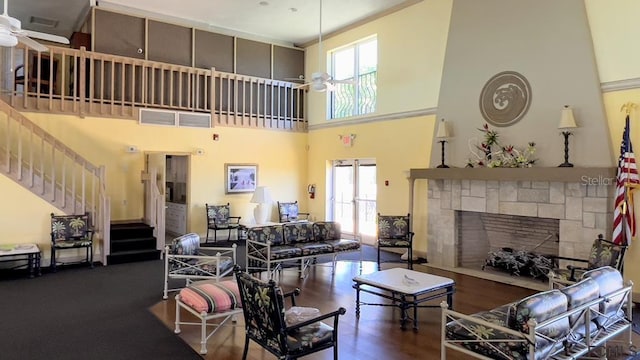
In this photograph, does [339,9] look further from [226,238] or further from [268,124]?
[226,238]

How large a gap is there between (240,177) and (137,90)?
117 inches

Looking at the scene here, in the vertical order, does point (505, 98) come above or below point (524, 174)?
above

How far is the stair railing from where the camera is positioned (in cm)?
695

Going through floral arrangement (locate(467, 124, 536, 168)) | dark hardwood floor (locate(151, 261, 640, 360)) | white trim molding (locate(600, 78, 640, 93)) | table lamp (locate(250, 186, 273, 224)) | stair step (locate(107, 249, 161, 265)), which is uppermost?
white trim molding (locate(600, 78, 640, 93))

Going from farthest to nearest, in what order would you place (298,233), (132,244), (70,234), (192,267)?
(132,244) < (70,234) < (298,233) < (192,267)

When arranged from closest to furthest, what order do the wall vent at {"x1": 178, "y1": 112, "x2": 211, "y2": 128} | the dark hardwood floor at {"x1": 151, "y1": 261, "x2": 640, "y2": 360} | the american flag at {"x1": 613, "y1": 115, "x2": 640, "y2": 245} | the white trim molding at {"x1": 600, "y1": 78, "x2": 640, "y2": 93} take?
the dark hardwood floor at {"x1": 151, "y1": 261, "x2": 640, "y2": 360}, the american flag at {"x1": 613, "y1": 115, "x2": 640, "y2": 245}, the white trim molding at {"x1": 600, "y1": 78, "x2": 640, "y2": 93}, the wall vent at {"x1": 178, "y1": 112, "x2": 211, "y2": 128}

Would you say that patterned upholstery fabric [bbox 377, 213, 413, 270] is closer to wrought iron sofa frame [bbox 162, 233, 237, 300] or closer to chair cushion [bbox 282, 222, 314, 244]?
chair cushion [bbox 282, 222, 314, 244]

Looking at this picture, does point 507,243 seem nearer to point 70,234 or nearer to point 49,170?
point 70,234

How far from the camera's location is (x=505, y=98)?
6.78m

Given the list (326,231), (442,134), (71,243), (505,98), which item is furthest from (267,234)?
(505,98)

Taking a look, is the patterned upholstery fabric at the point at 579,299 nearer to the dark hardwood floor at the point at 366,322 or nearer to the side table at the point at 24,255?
the dark hardwood floor at the point at 366,322

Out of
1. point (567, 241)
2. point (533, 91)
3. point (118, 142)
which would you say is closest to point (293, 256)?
point (567, 241)

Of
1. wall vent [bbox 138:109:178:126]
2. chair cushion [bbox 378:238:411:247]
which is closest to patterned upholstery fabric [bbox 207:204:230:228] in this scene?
wall vent [bbox 138:109:178:126]

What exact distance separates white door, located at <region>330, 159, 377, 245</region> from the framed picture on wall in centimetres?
201
